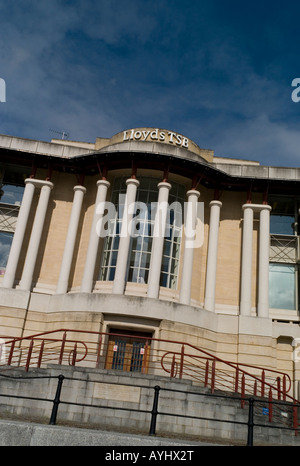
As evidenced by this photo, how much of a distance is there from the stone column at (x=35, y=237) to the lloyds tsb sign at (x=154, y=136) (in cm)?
568

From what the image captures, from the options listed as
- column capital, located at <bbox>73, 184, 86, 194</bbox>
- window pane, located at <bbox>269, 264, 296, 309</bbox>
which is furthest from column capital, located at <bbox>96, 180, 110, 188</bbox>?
window pane, located at <bbox>269, 264, 296, 309</bbox>

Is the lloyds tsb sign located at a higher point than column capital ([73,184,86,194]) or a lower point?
higher

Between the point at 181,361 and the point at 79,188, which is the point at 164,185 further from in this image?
the point at 181,361

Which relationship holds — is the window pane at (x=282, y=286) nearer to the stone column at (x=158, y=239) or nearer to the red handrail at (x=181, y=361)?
the red handrail at (x=181, y=361)

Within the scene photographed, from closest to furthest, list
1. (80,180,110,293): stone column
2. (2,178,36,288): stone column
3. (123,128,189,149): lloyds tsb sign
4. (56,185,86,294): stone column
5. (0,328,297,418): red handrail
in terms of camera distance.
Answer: (0,328,297,418): red handrail → (80,180,110,293): stone column → (2,178,36,288): stone column → (56,185,86,294): stone column → (123,128,189,149): lloyds tsb sign

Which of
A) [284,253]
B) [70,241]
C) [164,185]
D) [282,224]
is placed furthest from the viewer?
[282,224]

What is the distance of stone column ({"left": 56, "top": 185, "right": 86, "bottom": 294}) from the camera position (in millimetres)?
23234

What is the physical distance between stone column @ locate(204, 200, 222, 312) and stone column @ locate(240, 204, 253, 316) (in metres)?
1.57

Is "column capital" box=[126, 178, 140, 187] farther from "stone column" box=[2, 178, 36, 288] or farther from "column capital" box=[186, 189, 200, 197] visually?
"stone column" box=[2, 178, 36, 288]

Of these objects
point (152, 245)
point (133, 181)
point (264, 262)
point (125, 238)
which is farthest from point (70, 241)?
point (264, 262)

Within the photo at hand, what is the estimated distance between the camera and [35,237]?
78.6 ft

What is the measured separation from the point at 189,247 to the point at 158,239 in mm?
1893

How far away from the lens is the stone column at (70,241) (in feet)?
76.2

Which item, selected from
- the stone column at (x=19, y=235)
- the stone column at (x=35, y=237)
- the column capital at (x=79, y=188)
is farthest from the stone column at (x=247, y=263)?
the stone column at (x=19, y=235)
